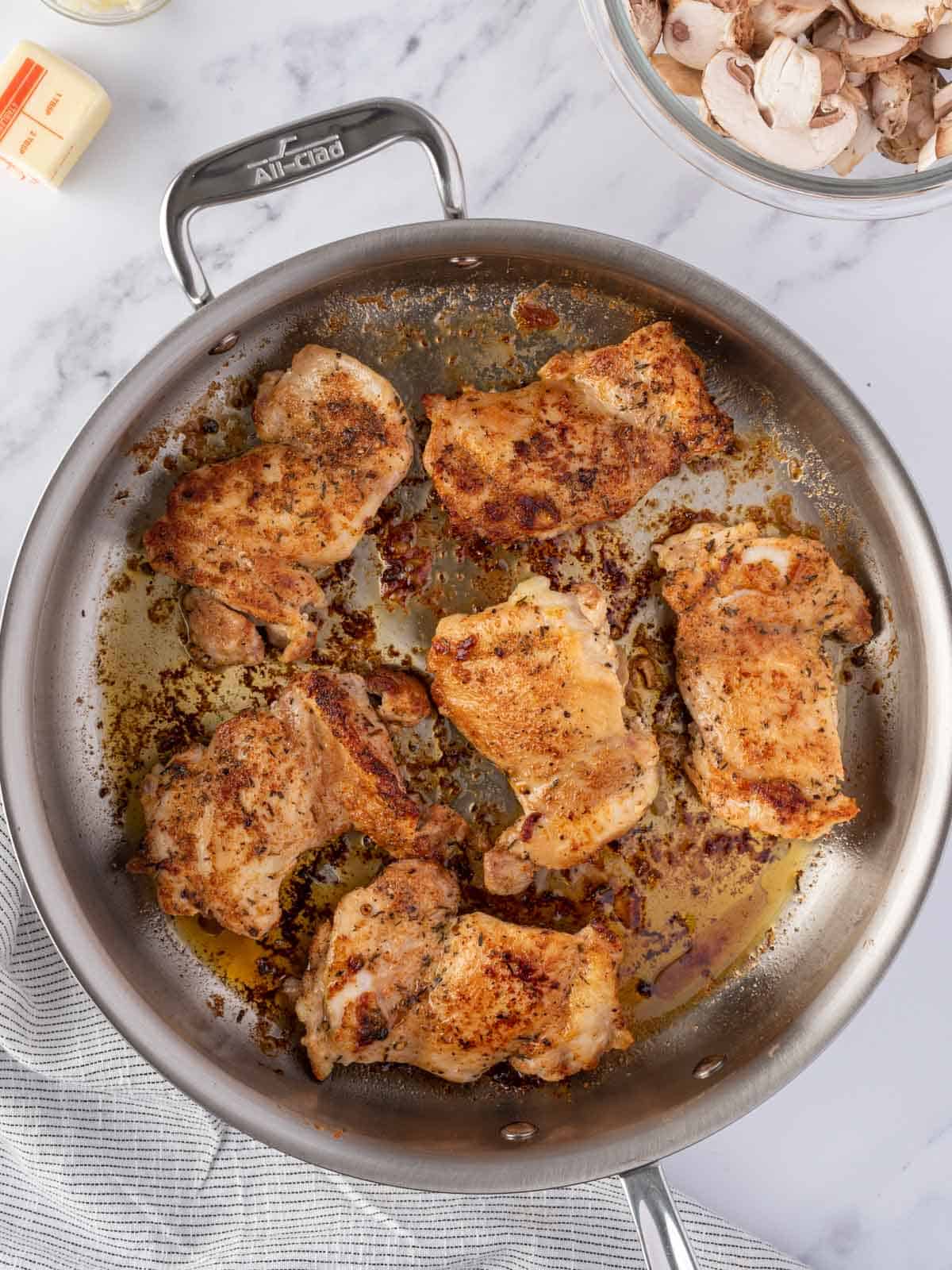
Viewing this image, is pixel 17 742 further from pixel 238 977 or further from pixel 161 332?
pixel 161 332

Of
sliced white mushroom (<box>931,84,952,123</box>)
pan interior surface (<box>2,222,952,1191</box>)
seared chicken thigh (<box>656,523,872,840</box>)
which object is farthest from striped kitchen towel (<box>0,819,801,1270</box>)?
sliced white mushroom (<box>931,84,952,123</box>)

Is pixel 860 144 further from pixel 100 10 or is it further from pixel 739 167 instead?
pixel 100 10

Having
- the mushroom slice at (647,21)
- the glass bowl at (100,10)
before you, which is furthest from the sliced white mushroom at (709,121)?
the glass bowl at (100,10)

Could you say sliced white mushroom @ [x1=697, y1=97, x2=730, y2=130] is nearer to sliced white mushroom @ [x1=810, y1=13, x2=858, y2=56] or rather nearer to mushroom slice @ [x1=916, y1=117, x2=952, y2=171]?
sliced white mushroom @ [x1=810, y1=13, x2=858, y2=56]

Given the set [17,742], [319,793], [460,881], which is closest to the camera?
[17,742]

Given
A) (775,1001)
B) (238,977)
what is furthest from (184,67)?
(775,1001)

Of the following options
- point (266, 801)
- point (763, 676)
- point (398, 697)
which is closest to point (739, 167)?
point (763, 676)

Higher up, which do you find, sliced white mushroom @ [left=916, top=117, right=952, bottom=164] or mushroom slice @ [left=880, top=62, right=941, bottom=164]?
mushroom slice @ [left=880, top=62, right=941, bottom=164]
